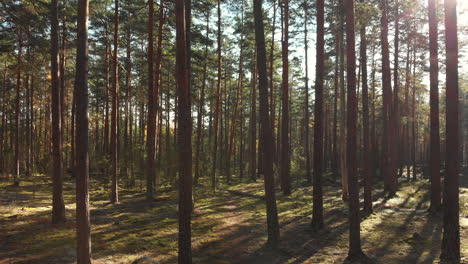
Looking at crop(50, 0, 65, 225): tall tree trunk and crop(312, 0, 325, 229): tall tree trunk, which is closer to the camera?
crop(50, 0, 65, 225): tall tree trunk

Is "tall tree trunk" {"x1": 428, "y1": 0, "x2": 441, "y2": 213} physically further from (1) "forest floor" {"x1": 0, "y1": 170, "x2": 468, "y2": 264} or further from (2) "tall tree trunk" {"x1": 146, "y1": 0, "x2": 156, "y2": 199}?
(2) "tall tree trunk" {"x1": 146, "y1": 0, "x2": 156, "y2": 199}

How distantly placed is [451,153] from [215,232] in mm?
7467

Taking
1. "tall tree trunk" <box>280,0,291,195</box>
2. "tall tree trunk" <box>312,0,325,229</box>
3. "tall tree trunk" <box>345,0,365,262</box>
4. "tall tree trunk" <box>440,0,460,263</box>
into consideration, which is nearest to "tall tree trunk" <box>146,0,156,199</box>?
"tall tree trunk" <box>312,0,325,229</box>

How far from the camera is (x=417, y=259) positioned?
8.88 meters

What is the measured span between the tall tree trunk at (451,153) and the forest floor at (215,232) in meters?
0.73

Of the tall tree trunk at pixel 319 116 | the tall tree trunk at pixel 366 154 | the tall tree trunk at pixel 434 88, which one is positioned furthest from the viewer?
the tall tree trunk at pixel 366 154

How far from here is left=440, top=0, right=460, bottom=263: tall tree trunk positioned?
27.0 feet

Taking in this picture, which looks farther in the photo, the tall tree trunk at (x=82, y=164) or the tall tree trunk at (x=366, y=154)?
the tall tree trunk at (x=366, y=154)

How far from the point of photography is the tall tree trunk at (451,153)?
27.0 feet

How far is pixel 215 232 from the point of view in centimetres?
1102

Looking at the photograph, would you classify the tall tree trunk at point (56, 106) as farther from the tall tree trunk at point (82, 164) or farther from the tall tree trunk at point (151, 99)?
the tall tree trunk at point (151, 99)

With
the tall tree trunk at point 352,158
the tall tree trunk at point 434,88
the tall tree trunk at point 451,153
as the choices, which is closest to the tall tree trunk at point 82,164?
the tall tree trunk at point 352,158

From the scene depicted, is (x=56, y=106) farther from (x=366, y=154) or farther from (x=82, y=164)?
(x=366, y=154)

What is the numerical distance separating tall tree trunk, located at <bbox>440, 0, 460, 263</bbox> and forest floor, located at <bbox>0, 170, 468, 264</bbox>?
730mm
